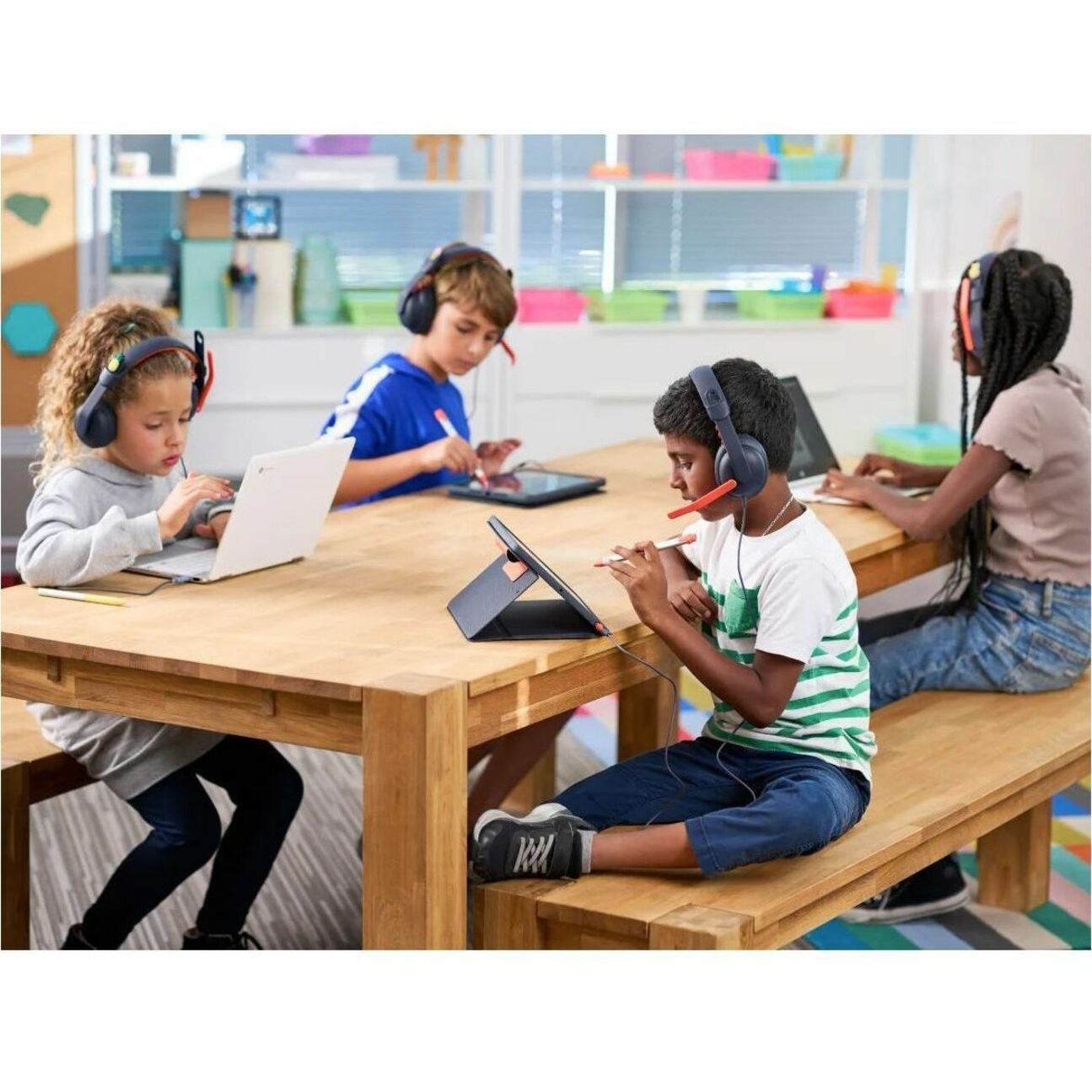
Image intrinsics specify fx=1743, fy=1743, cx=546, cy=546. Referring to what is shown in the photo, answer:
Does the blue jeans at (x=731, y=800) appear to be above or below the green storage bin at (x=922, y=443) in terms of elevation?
below

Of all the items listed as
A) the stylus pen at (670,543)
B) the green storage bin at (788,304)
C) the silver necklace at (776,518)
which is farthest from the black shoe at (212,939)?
the green storage bin at (788,304)

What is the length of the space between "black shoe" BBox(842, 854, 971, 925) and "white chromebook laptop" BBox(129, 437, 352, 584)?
3.96ft

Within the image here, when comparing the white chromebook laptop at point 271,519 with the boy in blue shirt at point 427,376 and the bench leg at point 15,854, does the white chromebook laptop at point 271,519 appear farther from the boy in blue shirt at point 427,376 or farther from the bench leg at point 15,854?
the boy in blue shirt at point 427,376

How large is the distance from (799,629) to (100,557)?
955mm

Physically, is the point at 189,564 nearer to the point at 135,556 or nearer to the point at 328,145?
the point at 135,556

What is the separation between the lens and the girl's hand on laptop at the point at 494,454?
10.7 ft

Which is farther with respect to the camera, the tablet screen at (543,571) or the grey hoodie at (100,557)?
the grey hoodie at (100,557)

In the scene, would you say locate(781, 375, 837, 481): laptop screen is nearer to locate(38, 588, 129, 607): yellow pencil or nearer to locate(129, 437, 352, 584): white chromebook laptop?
locate(129, 437, 352, 584): white chromebook laptop

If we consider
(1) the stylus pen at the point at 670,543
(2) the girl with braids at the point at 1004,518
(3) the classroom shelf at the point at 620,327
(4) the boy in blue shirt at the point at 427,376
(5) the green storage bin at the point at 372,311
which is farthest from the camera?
(5) the green storage bin at the point at 372,311

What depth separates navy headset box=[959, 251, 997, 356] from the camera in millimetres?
3002

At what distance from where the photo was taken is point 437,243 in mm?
5922

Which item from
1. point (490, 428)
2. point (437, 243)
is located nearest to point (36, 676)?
point (490, 428)

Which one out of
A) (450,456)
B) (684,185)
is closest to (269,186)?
(684,185)

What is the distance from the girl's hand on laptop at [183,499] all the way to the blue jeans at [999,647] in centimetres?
129
